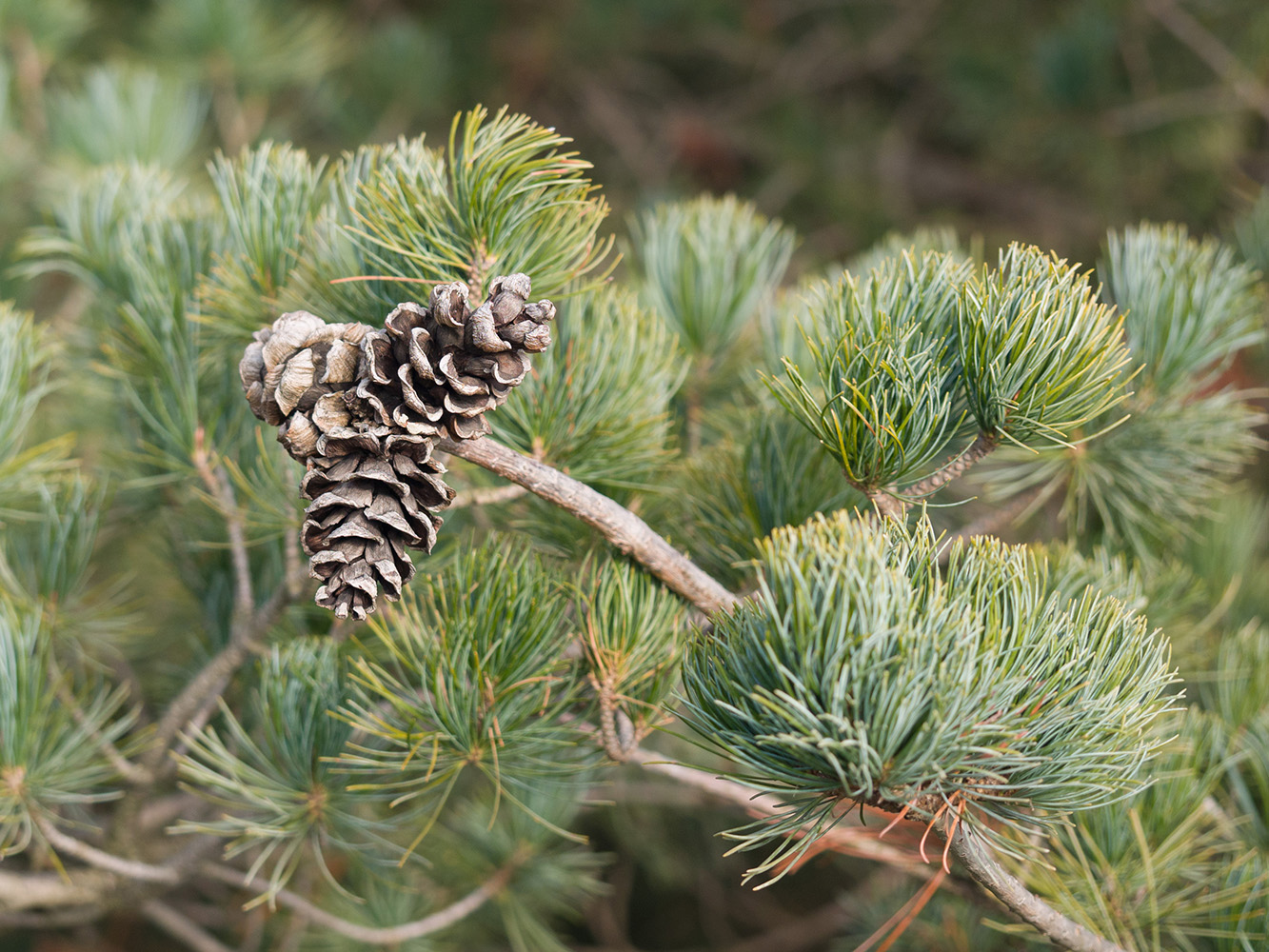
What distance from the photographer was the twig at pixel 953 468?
0.37 meters

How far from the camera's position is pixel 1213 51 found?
103 centimetres

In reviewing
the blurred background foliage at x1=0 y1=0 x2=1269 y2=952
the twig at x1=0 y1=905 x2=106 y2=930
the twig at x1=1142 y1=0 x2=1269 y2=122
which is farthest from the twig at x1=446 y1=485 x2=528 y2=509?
the twig at x1=1142 y1=0 x2=1269 y2=122

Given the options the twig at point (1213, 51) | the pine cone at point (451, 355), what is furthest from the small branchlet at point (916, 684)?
the twig at point (1213, 51)

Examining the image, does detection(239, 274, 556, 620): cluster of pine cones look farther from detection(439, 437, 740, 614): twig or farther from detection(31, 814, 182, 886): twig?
detection(31, 814, 182, 886): twig

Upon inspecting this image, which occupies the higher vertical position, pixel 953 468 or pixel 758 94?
pixel 758 94

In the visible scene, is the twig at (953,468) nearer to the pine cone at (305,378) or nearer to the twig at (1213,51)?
the pine cone at (305,378)

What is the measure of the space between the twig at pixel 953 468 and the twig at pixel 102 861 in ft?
1.46

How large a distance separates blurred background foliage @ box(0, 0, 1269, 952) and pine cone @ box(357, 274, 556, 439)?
9cm

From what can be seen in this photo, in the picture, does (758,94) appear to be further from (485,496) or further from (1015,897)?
(1015,897)

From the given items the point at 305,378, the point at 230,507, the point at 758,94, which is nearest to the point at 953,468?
the point at 305,378

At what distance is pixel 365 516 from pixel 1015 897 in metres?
0.28

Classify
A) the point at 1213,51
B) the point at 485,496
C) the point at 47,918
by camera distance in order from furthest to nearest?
the point at 1213,51 < the point at 47,918 < the point at 485,496

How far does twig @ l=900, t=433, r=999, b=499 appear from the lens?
1.20 feet

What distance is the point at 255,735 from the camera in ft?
1.77
